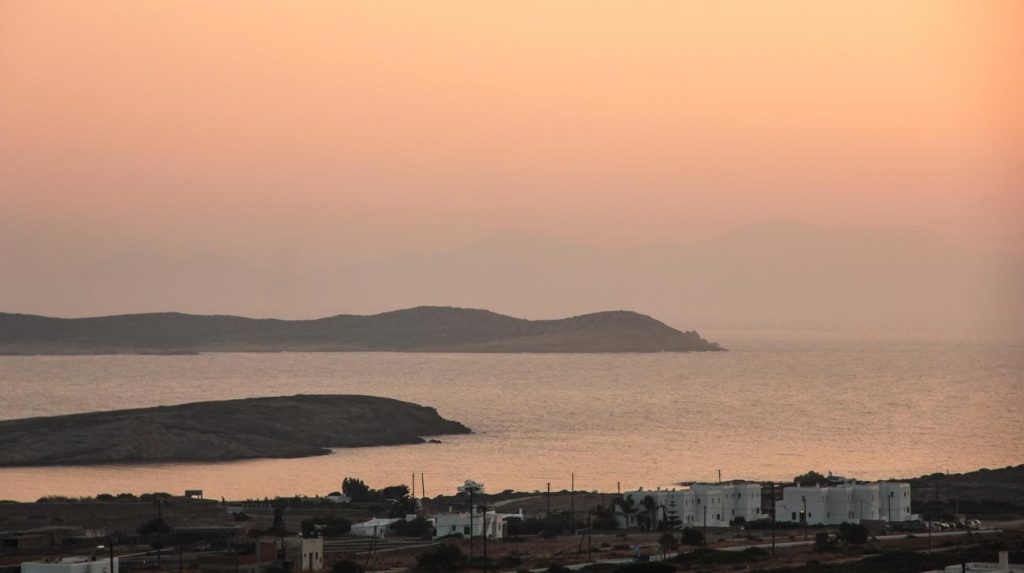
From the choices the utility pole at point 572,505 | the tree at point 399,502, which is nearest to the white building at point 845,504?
the utility pole at point 572,505

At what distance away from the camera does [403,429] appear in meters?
103

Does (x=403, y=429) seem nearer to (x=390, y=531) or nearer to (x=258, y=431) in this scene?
(x=258, y=431)

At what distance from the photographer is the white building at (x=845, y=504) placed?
176 feet

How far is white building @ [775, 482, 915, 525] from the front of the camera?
53.5 metres

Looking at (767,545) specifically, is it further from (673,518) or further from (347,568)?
(347,568)

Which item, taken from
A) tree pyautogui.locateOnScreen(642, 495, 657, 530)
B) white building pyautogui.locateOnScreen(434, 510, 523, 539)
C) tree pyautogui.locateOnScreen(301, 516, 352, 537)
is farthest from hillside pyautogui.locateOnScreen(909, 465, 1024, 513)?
tree pyautogui.locateOnScreen(301, 516, 352, 537)

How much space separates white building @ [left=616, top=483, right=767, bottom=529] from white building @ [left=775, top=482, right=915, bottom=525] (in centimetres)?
120

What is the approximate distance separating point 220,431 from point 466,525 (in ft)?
148

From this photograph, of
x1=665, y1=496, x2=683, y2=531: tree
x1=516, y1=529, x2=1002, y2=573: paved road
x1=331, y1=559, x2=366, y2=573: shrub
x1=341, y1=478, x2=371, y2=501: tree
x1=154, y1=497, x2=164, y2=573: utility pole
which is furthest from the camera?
x1=341, y1=478, x2=371, y2=501: tree

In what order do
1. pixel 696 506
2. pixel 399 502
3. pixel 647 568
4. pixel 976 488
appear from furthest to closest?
pixel 976 488
pixel 399 502
pixel 696 506
pixel 647 568

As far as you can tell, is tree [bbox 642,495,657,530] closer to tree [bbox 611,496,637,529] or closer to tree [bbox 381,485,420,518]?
tree [bbox 611,496,637,529]

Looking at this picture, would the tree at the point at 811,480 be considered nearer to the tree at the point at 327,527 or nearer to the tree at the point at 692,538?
the tree at the point at 692,538

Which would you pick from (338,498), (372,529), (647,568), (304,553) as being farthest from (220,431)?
(647,568)

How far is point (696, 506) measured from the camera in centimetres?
5394
